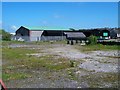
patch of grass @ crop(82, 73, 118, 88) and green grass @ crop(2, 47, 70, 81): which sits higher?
green grass @ crop(2, 47, 70, 81)

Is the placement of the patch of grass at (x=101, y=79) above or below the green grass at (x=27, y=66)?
below

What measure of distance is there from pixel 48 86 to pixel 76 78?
2.05 m

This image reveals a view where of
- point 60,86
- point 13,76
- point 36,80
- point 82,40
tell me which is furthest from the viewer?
point 82,40

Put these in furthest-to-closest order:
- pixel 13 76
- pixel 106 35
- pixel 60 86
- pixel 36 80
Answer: pixel 106 35, pixel 13 76, pixel 36 80, pixel 60 86

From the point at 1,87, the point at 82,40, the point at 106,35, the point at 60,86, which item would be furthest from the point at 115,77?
the point at 106,35

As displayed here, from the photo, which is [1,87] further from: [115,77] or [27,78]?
[115,77]

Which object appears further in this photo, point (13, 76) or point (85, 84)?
point (13, 76)

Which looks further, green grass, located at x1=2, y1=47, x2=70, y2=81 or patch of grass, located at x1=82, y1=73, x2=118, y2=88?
green grass, located at x1=2, y1=47, x2=70, y2=81

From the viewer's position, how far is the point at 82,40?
54031mm

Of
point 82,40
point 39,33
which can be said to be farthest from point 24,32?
point 82,40

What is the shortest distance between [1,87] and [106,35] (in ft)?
250

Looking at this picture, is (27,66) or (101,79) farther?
(27,66)

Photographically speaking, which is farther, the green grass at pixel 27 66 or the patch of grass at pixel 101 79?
the green grass at pixel 27 66

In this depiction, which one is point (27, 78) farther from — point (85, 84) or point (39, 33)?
point (39, 33)
